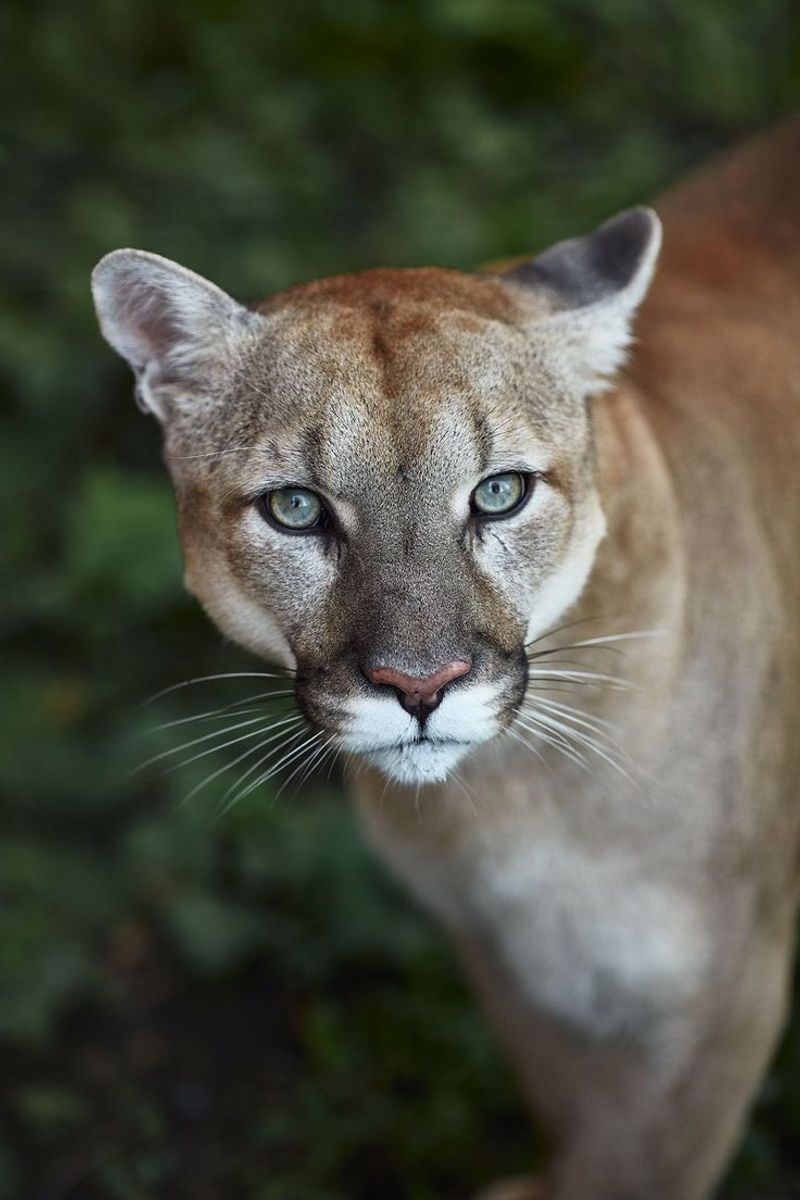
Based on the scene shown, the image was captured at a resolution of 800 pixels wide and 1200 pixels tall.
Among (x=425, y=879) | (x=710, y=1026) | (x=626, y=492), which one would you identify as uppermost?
(x=626, y=492)

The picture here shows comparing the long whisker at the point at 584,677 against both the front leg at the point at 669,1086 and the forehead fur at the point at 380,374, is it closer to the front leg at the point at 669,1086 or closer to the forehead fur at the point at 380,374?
the forehead fur at the point at 380,374

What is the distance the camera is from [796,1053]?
3.52 metres

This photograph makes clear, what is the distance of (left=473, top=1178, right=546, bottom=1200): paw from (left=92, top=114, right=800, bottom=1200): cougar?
92 mm

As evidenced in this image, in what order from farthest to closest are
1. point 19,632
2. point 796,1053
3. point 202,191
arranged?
1. point 202,191
2. point 19,632
3. point 796,1053

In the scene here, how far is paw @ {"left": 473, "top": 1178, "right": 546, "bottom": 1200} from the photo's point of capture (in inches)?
130

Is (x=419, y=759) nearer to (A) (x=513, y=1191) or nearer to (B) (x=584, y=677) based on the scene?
(B) (x=584, y=677)

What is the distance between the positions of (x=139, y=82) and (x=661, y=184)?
5.95 ft

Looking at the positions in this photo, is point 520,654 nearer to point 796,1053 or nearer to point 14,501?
point 796,1053

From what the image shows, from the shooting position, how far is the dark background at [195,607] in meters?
3.56

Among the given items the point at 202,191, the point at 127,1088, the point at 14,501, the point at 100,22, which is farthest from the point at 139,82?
the point at 127,1088

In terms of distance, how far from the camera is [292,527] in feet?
7.66

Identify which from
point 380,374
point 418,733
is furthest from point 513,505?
point 418,733

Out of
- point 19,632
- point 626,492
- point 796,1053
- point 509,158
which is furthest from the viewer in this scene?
point 509,158

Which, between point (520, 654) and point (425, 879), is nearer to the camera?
point (520, 654)
